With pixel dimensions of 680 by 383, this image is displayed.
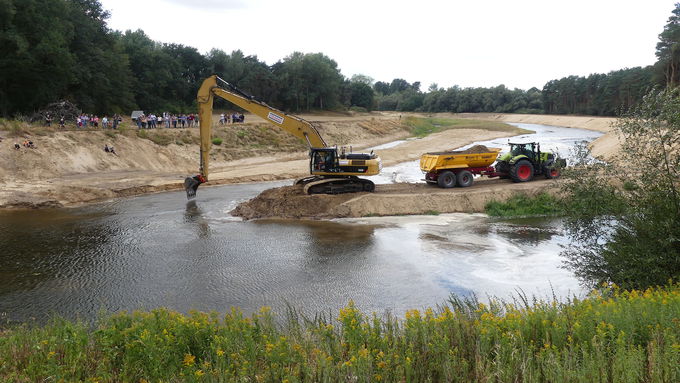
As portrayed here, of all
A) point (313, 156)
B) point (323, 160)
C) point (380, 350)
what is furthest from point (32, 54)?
point (380, 350)

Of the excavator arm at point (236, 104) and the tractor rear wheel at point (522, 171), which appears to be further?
the tractor rear wheel at point (522, 171)

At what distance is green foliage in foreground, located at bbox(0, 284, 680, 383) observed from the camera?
6.34 metres

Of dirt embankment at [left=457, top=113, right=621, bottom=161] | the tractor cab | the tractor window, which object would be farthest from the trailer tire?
dirt embankment at [left=457, top=113, right=621, bottom=161]

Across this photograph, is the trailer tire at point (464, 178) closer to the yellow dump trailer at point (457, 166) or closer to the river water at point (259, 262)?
the yellow dump trailer at point (457, 166)

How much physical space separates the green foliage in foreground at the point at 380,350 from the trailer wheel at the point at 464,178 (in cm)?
1754

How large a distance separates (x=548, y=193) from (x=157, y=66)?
55349 millimetres

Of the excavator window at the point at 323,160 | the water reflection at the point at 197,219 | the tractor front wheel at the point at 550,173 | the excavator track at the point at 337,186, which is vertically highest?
the excavator window at the point at 323,160

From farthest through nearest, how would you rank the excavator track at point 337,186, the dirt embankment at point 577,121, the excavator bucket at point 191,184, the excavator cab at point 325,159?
the dirt embankment at point 577,121 < the excavator bucket at point 191,184 < the excavator track at point 337,186 < the excavator cab at point 325,159

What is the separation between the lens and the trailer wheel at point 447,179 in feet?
84.5

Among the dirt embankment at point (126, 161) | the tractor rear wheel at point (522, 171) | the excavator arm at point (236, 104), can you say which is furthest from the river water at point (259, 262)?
the tractor rear wheel at point (522, 171)

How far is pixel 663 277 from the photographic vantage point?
425 inches

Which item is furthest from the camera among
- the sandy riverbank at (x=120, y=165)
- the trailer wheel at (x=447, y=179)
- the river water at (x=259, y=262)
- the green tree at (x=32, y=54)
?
the green tree at (x=32, y=54)

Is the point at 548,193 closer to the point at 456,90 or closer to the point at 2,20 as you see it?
the point at 2,20

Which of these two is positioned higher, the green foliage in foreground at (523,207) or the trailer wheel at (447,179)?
the trailer wheel at (447,179)
